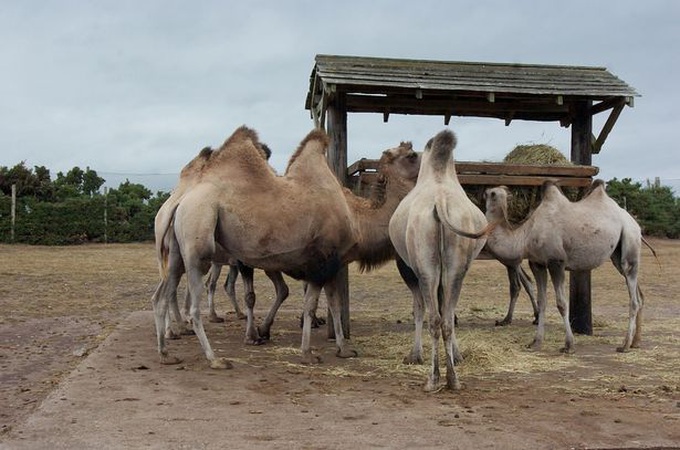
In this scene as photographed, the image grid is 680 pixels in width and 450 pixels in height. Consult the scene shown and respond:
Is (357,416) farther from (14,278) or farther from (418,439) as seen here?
(14,278)

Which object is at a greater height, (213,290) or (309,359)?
(213,290)

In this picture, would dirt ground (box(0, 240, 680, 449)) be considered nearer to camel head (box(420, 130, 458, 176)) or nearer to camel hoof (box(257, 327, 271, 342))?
camel hoof (box(257, 327, 271, 342))

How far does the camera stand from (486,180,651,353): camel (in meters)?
9.16

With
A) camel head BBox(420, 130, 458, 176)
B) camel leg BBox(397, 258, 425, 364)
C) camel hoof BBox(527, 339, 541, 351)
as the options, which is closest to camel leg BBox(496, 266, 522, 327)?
camel hoof BBox(527, 339, 541, 351)

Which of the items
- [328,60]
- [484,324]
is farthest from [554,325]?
[328,60]

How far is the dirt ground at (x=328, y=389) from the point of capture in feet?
16.3

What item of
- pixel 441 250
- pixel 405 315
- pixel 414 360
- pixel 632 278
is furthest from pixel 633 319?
Result: pixel 405 315

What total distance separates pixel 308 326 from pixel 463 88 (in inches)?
169

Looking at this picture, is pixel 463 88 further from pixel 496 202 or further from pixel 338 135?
pixel 338 135

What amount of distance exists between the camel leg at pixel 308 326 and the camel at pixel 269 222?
0.04 feet

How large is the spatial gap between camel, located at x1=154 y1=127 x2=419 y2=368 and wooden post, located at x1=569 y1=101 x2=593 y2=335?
12.5ft

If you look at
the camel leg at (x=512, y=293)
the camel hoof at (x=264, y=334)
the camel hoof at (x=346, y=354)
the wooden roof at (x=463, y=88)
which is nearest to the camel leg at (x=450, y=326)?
the camel hoof at (x=346, y=354)

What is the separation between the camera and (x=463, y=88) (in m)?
10.3

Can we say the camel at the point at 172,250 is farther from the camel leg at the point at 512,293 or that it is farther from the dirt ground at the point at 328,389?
the camel leg at the point at 512,293
